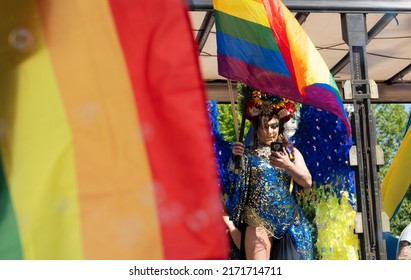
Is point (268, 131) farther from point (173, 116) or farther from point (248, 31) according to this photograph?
point (173, 116)

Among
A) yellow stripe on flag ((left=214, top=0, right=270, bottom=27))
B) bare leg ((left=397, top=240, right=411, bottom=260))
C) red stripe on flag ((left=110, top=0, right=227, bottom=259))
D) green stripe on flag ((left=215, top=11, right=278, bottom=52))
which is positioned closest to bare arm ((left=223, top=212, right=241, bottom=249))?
bare leg ((left=397, top=240, right=411, bottom=260))

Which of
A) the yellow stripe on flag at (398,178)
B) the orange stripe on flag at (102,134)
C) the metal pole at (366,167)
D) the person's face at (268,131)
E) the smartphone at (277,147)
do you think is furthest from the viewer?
the yellow stripe on flag at (398,178)

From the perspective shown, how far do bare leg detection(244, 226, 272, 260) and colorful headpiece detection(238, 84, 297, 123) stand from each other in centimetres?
66

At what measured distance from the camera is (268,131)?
14.0 feet

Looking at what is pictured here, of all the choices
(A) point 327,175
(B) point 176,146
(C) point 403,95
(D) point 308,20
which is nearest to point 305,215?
(A) point 327,175

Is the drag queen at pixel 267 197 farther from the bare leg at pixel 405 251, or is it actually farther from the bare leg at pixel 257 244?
the bare leg at pixel 405 251

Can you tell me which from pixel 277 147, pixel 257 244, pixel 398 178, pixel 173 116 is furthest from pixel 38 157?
pixel 398 178

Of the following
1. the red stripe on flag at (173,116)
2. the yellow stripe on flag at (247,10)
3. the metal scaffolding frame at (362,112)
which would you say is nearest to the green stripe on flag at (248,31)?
the yellow stripe on flag at (247,10)

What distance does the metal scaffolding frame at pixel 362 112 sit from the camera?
453 centimetres

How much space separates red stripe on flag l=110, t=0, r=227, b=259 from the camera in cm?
125

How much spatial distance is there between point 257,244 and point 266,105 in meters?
0.80

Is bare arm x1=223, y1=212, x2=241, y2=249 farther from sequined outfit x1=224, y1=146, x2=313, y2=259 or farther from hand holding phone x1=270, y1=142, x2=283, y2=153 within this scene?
hand holding phone x1=270, y1=142, x2=283, y2=153

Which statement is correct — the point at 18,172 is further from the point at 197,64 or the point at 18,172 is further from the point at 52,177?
the point at 197,64

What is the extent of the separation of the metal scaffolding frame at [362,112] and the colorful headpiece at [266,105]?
56 cm
